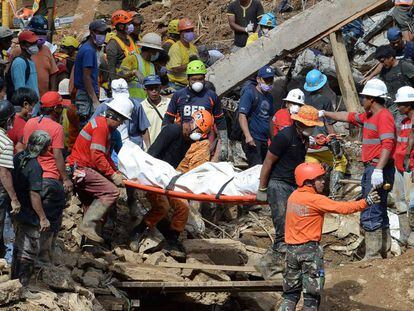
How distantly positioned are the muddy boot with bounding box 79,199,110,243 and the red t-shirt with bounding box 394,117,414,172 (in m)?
3.76

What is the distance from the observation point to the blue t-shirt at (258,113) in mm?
14484

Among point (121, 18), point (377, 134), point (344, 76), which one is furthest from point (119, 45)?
point (377, 134)

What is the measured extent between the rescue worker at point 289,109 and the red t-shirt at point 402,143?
1.34 m

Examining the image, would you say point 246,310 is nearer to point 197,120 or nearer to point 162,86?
point 197,120

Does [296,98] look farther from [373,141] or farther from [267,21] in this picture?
[267,21]

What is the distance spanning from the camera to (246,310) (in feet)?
42.7

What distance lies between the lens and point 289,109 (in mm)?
13086

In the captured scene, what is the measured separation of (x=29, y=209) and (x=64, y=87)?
4210 millimetres

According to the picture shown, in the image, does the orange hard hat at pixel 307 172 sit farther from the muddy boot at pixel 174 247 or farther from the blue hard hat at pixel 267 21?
the blue hard hat at pixel 267 21

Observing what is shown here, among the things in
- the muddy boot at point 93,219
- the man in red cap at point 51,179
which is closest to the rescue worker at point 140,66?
the muddy boot at point 93,219

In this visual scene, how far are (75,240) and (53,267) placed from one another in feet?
4.55

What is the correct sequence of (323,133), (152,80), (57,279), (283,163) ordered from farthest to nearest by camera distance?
(323,133), (152,80), (283,163), (57,279)

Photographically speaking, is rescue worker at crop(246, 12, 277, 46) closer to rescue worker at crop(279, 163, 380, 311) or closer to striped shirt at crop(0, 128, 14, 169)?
rescue worker at crop(279, 163, 380, 311)

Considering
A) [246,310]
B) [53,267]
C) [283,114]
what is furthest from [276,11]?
[53,267]
